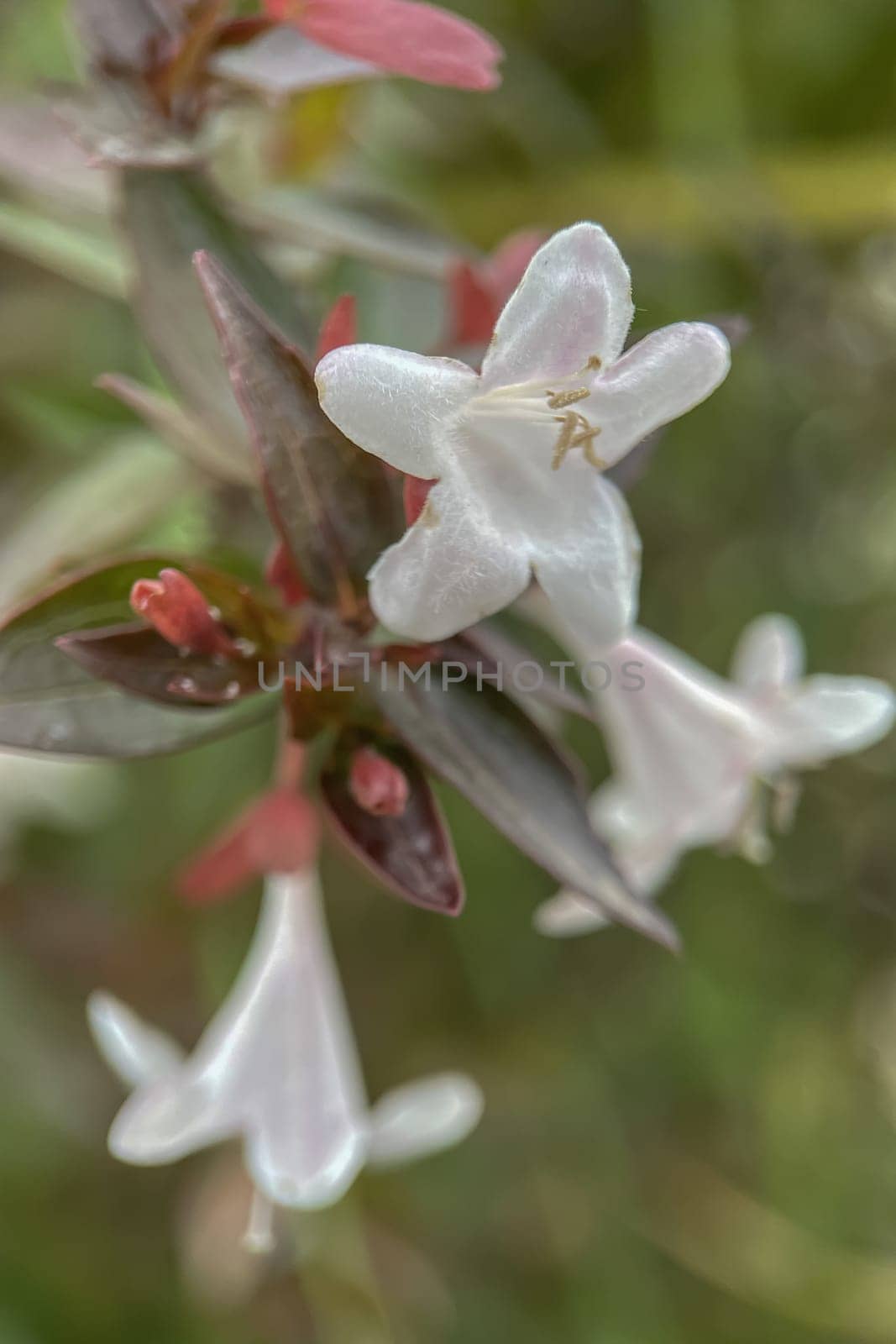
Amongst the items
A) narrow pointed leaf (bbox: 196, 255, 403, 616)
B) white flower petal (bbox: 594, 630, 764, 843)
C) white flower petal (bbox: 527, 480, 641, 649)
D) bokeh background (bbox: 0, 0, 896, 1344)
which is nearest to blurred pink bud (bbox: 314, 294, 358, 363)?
narrow pointed leaf (bbox: 196, 255, 403, 616)

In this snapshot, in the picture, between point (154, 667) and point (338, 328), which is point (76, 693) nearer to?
point (154, 667)

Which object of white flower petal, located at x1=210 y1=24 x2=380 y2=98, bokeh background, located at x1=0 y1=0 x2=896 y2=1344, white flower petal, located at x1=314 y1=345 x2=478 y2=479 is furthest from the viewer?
bokeh background, located at x1=0 y1=0 x2=896 y2=1344

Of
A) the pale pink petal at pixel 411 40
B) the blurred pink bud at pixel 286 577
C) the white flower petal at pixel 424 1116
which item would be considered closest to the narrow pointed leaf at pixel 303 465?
the blurred pink bud at pixel 286 577

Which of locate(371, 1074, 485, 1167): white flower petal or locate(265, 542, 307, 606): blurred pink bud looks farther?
locate(371, 1074, 485, 1167): white flower petal

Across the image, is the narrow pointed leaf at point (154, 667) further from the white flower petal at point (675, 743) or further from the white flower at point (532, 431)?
the white flower petal at point (675, 743)

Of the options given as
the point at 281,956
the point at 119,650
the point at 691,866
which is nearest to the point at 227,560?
the point at 119,650

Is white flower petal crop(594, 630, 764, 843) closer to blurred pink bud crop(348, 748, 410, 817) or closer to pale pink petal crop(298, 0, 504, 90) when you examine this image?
blurred pink bud crop(348, 748, 410, 817)

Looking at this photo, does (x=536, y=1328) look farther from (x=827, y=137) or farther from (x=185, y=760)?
(x=827, y=137)

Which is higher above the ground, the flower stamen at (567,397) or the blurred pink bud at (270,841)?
the flower stamen at (567,397)
